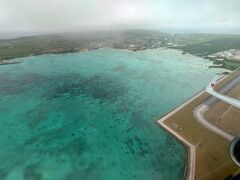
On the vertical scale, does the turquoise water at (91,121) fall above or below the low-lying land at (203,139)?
below

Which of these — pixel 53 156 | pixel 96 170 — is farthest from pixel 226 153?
pixel 53 156

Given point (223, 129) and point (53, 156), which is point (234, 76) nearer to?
point (223, 129)

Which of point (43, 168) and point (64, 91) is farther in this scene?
point (64, 91)

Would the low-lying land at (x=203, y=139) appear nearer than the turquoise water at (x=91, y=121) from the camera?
Yes

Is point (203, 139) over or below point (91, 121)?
over

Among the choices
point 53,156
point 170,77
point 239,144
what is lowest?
point 170,77

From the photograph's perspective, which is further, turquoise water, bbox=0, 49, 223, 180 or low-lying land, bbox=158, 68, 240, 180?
turquoise water, bbox=0, 49, 223, 180

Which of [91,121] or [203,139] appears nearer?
[203,139]

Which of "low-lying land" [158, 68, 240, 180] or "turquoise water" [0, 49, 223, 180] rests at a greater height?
"low-lying land" [158, 68, 240, 180]
